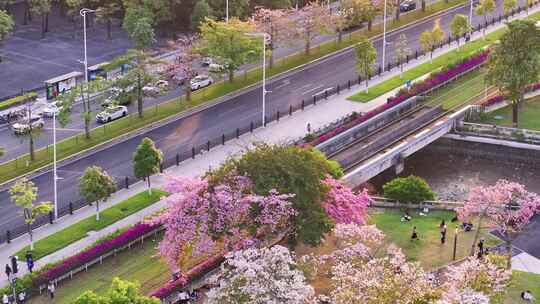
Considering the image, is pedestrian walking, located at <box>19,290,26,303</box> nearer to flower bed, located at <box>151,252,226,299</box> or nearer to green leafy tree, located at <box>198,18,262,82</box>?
flower bed, located at <box>151,252,226,299</box>

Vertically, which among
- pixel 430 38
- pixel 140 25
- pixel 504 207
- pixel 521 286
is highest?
pixel 140 25

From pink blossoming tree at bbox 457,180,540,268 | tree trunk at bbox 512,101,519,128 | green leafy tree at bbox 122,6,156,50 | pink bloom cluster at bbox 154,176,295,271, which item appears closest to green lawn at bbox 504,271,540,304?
pink blossoming tree at bbox 457,180,540,268

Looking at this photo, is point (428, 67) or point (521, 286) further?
point (428, 67)

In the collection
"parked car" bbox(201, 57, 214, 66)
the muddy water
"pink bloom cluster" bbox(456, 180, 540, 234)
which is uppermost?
"parked car" bbox(201, 57, 214, 66)

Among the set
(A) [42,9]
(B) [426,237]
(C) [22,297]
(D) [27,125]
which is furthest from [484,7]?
(C) [22,297]

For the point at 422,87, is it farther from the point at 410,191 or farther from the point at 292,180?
the point at 292,180

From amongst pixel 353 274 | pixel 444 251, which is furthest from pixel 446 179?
pixel 353 274
